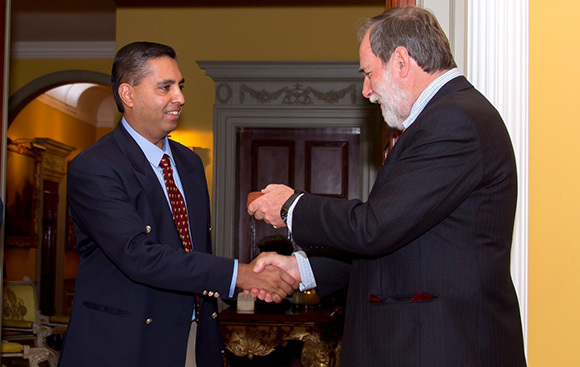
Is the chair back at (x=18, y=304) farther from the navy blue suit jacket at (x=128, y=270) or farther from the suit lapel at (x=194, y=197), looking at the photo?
the navy blue suit jacket at (x=128, y=270)

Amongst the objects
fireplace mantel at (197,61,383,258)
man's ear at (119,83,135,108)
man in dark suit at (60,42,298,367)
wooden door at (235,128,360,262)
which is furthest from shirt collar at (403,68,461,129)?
wooden door at (235,128,360,262)

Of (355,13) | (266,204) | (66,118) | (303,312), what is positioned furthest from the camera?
(66,118)

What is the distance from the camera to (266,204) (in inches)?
86.6

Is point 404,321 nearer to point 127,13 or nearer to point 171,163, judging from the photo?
point 171,163

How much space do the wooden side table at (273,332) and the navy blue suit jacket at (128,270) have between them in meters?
2.38

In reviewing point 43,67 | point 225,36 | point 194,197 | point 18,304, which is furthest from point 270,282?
point 43,67

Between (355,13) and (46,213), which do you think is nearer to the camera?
(355,13)

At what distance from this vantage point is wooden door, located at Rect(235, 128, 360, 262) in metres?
8.14

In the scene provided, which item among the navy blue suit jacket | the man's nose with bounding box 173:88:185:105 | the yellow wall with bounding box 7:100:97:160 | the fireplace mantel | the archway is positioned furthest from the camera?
the yellow wall with bounding box 7:100:97:160

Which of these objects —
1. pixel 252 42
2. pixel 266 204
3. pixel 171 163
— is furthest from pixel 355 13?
pixel 266 204

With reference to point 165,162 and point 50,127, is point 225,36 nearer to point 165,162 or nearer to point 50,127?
point 50,127

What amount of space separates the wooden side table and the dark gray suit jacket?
3071mm

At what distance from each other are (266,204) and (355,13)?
6099 millimetres

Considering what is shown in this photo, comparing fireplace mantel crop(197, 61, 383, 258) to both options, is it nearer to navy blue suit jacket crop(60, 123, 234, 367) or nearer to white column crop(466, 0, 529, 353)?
navy blue suit jacket crop(60, 123, 234, 367)
